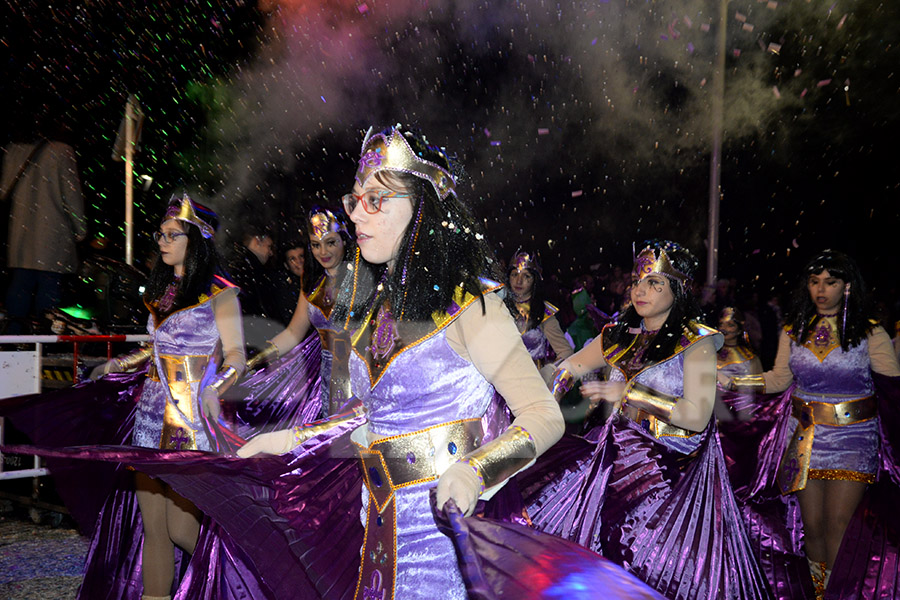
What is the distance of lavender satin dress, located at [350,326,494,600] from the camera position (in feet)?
5.94

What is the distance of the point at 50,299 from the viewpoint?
6.14m

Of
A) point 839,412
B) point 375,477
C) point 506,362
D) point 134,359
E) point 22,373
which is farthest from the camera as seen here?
point 22,373

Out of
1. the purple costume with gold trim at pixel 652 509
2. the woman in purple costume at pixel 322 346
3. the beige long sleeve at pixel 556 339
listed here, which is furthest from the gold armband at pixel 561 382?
the beige long sleeve at pixel 556 339

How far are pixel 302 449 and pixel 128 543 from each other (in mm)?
1982

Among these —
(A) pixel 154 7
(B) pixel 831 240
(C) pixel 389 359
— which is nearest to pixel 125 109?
(A) pixel 154 7

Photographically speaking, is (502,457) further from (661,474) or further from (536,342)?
(536,342)

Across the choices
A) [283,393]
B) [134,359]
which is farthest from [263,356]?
[134,359]

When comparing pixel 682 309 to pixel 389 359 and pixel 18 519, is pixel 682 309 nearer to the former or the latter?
pixel 389 359

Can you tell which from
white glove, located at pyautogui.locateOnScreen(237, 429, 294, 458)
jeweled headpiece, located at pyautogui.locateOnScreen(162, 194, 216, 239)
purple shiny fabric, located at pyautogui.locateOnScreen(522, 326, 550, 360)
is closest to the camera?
white glove, located at pyautogui.locateOnScreen(237, 429, 294, 458)

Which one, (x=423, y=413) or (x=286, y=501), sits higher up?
(x=423, y=413)

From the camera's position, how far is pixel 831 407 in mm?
4570

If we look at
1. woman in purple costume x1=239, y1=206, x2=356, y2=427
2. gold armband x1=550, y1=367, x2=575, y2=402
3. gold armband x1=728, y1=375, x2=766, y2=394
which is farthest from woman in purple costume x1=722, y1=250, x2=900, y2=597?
woman in purple costume x1=239, y1=206, x2=356, y2=427

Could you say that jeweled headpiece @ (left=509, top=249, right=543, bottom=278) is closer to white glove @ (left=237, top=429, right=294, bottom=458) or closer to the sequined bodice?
white glove @ (left=237, top=429, right=294, bottom=458)

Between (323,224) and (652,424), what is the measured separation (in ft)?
9.25
